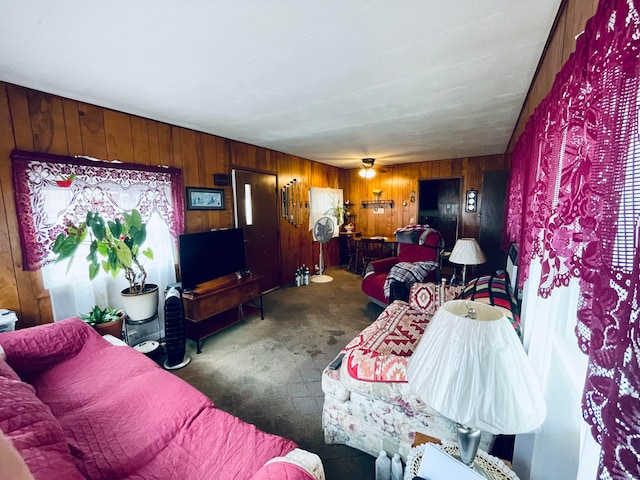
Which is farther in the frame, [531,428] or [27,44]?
[27,44]

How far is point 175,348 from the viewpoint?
251 centimetres

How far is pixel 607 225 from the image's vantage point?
422 millimetres

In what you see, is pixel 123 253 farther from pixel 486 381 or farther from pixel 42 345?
pixel 486 381

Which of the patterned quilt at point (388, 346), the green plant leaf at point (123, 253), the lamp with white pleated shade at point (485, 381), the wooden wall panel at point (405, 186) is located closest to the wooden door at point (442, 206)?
the wooden wall panel at point (405, 186)

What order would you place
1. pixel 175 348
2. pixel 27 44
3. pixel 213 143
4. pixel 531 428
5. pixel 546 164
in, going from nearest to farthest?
1. pixel 531 428
2. pixel 546 164
3. pixel 27 44
4. pixel 175 348
5. pixel 213 143

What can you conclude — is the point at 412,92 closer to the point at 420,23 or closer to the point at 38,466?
the point at 420,23

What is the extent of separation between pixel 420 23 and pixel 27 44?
2149 millimetres

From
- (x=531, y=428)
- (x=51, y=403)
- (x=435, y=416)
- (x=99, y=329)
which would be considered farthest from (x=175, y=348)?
(x=531, y=428)

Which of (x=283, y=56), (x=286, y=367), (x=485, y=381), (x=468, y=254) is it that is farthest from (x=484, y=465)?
(x=283, y=56)

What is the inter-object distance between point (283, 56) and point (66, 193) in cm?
212

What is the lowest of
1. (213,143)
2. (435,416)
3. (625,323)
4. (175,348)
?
(175,348)

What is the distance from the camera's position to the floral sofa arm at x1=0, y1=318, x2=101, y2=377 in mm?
1524

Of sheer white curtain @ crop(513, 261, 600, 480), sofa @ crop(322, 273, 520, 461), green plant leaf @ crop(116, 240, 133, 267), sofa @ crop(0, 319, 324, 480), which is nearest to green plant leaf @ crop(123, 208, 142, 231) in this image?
green plant leaf @ crop(116, 240, 133, 267)

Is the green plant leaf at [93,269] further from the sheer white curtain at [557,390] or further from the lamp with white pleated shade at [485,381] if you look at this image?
the sheer white curtain at [557,390]
